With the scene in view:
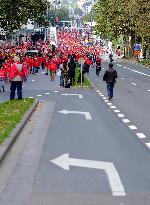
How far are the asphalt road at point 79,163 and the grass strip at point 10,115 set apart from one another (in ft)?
1.16

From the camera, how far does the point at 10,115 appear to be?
19891 mm

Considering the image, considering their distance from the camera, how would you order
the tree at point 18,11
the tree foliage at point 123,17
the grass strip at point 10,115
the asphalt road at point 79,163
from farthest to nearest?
the tree foliage at point 123,17 < the tree at point 18,11 < the grass strip at point 10,115 < the asphalt road at point 79,163

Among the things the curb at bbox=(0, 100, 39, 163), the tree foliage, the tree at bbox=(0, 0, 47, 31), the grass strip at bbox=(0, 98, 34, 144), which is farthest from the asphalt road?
the tree foliage

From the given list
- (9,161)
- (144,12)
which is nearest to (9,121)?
(9,161)

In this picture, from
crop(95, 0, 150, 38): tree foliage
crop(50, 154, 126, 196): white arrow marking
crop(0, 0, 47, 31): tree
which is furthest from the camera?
crop(95, 0, 150, 38): tree foliage

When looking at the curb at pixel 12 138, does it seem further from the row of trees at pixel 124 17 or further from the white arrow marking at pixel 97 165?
the row of trees at pixel 124 17

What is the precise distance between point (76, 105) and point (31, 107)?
3211mm

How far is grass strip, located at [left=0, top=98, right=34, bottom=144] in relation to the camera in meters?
Answer: 15.6

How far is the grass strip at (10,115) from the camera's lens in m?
15.6

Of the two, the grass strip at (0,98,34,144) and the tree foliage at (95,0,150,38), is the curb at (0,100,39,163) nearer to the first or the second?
the grass strip at (0,98,34,144)

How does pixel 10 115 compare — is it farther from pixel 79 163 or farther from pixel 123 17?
pixel 123 17

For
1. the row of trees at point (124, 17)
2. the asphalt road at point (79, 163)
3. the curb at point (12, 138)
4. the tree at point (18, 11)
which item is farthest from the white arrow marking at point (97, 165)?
the row of trees at point (124, 17)

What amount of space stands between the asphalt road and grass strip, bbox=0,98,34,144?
0.35 m

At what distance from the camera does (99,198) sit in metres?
8.69
